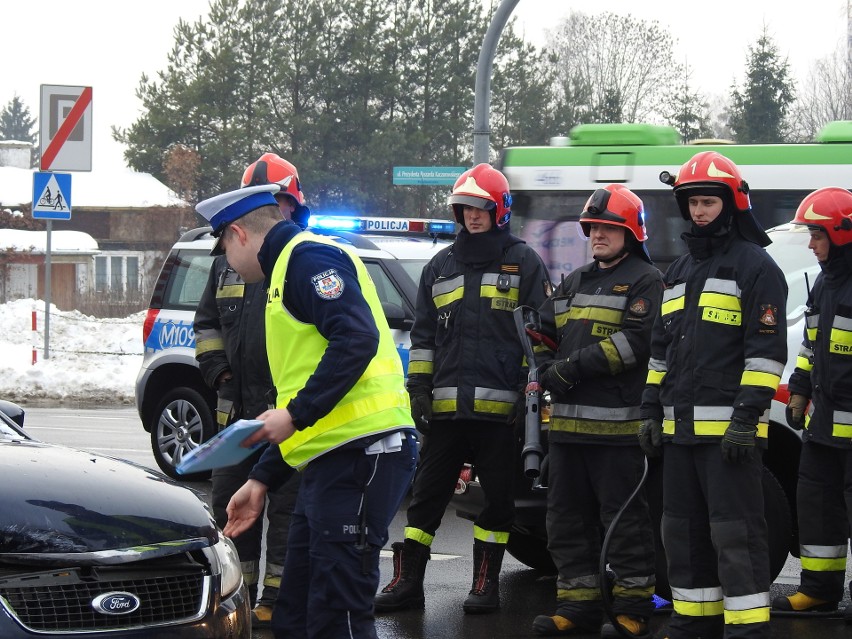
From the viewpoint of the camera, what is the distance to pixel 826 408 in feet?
19.6

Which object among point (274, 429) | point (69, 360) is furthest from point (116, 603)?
point (69, 360)

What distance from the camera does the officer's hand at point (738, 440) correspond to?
4941mm

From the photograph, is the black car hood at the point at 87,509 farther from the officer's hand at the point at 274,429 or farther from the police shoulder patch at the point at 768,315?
the police shoulder patch at the point at 768,315

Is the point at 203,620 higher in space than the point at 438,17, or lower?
lower

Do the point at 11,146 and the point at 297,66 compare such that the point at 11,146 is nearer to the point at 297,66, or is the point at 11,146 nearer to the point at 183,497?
the point at 297,66

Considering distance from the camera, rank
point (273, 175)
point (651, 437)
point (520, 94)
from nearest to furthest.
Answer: point (651, 437) → point (273, 175) → point (520, 94)

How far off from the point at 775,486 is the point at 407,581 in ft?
5.87

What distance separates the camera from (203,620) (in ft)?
13.2

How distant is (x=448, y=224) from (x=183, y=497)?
6.12 m

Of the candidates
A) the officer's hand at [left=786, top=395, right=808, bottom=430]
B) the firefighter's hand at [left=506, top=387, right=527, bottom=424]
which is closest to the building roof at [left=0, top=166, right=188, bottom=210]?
the firefighter's hand at [left=506, top=387, right=527, bottom=424]

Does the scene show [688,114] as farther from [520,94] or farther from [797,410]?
[797,410]

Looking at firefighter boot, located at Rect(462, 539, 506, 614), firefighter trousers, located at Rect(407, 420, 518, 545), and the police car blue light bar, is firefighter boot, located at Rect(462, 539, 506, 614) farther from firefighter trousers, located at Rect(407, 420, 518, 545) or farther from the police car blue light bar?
the police car blue light bar

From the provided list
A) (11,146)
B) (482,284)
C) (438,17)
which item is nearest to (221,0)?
(438,17)

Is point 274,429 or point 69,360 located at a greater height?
point 274,429
